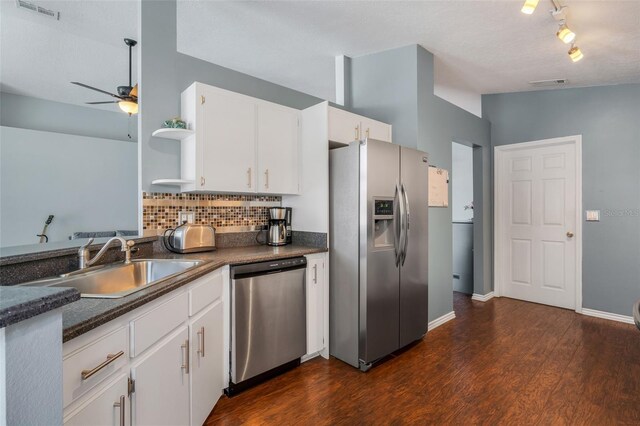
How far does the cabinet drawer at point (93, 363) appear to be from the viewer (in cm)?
89

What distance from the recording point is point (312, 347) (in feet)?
8.31

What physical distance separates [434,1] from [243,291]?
8.49 ft

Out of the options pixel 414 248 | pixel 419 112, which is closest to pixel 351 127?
pixel 419 112

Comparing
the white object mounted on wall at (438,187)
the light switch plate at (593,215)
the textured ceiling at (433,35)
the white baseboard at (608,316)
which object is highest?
the textured ceiling at (433,35)

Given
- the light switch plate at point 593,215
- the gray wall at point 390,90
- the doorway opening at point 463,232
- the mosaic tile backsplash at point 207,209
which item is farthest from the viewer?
the doorway opening at point 463,232

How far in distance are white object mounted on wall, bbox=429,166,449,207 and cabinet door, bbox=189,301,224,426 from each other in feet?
7.92

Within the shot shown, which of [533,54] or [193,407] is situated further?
[533,54]

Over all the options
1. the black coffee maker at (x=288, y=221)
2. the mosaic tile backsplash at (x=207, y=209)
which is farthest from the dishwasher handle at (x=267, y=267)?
the mosaic tile backsplash at (x=207, y=209)

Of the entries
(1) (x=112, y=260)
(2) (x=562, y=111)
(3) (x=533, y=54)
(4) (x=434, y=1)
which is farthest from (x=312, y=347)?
(2) (x=562, y=111)

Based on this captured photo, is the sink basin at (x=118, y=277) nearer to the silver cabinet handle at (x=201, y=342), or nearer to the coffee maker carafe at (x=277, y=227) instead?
the silver cabinet handle at (x=201, y=342)

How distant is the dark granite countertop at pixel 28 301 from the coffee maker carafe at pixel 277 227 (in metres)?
2.09

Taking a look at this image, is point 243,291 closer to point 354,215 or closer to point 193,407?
point 193,407

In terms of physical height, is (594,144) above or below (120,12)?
below

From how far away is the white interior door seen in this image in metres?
3.93
